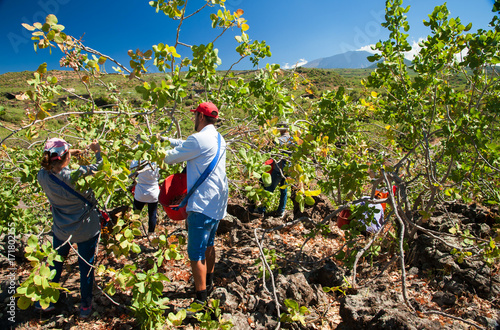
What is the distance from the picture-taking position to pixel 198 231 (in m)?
2.24

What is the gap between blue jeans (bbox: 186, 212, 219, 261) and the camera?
2.23m

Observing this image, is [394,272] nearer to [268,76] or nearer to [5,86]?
[268,76]

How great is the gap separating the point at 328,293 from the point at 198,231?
158 cm

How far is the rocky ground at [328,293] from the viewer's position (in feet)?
7.02

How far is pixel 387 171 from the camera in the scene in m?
2.44

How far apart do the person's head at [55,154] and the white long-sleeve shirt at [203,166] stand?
2.75 feet

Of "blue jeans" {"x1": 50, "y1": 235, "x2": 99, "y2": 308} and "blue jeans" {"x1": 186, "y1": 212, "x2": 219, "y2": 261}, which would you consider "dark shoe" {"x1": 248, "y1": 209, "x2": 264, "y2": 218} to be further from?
"blue jeans" {"x1": 50, "y1": 235, "x2": 99, "y2": 308}

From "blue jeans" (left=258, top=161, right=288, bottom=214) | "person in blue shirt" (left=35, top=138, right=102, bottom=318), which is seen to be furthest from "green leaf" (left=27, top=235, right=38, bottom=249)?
"blue jeans" (left=258, top=161, right=288, bottom=214)

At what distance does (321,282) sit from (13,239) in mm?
3854

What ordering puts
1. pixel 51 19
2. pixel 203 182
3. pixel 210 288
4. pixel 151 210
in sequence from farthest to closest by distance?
pixel 151 210
pixel 210 288
pixel 203 182
pixel 51 19

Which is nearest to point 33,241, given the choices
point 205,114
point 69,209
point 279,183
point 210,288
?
point 69,209

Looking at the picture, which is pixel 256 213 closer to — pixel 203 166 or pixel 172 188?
pixel 172 188

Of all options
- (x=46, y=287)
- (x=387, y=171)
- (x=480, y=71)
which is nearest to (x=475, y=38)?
(x=480, y=71)

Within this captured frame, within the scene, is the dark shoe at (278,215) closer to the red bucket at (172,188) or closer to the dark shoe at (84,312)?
the red bucket at (172,188)
